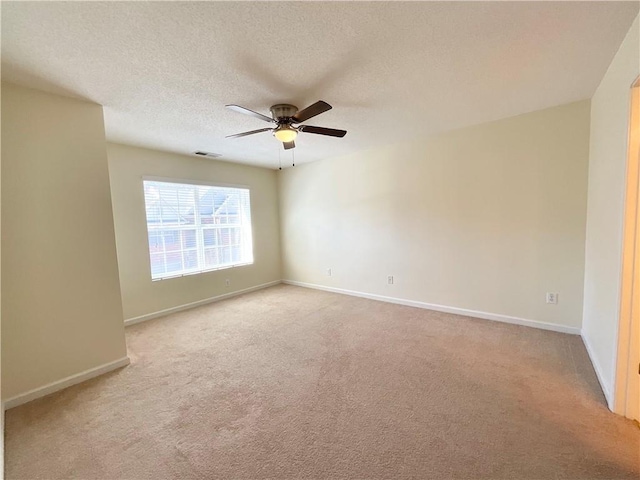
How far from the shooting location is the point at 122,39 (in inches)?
62.7

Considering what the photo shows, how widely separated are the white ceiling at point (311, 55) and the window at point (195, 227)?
1.37 m

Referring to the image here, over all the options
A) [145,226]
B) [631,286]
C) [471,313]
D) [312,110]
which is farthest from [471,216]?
[145,226]

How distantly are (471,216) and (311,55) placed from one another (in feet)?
8.96

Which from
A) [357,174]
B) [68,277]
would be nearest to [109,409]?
[68,277]

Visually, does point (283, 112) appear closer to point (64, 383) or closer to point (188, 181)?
point (188, 181)

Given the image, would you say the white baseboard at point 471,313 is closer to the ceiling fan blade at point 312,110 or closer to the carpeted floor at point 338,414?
the carpeted floor at point 338,414

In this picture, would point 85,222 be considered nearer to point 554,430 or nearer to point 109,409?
point 109,409

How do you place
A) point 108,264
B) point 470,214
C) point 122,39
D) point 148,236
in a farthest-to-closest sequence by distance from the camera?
1. point 148,236
2. point 470,214
3. point 108,264
4. point 122,39

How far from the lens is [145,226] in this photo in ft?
12.4

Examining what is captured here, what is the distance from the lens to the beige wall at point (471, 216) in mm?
2863

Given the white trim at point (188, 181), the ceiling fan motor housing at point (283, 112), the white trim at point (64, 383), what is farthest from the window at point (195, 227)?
the ceiling fan motor housing at point (283, 112)

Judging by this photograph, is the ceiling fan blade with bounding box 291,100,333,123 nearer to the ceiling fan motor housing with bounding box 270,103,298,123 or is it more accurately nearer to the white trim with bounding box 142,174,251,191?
the ceiling fan motor housing with bounding box 270,103,298,123

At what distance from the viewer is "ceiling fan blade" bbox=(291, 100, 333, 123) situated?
201 centimetres

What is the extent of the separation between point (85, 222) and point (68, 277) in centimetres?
48
